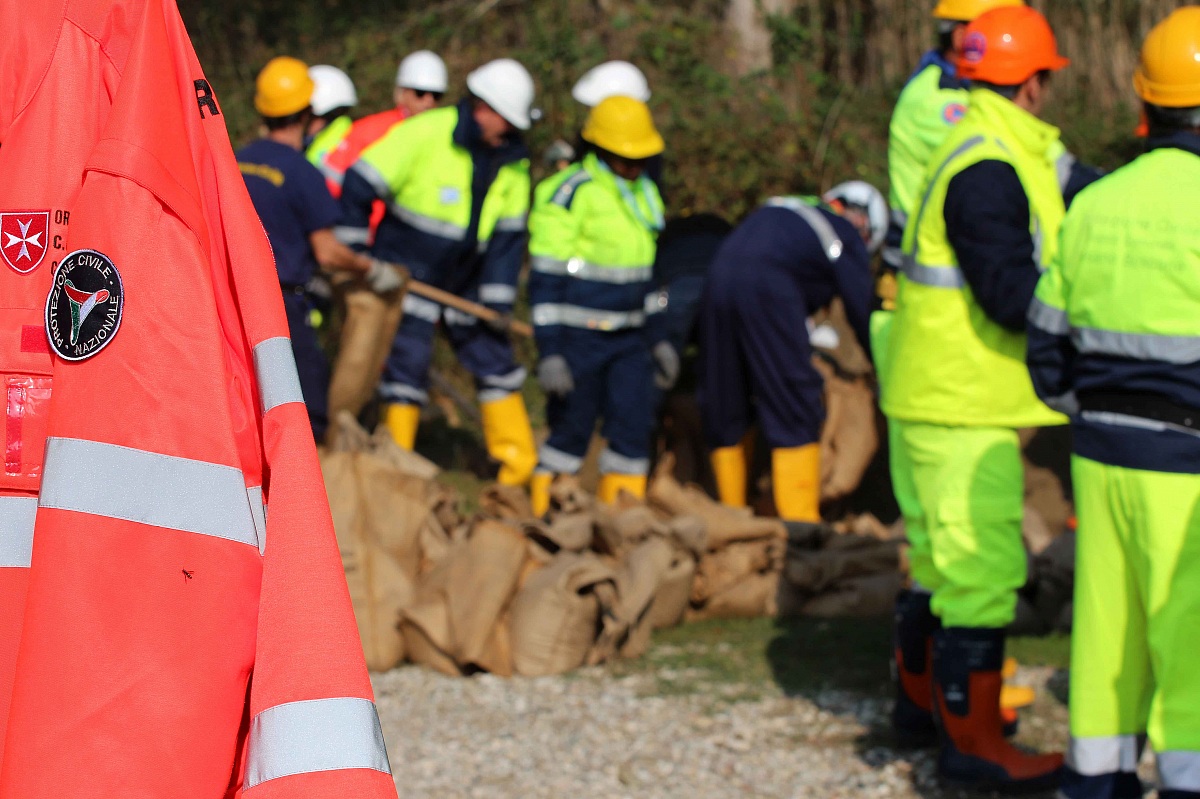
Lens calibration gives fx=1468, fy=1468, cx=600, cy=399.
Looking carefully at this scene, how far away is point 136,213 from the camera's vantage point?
188cm

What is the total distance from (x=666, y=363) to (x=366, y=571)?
262cm

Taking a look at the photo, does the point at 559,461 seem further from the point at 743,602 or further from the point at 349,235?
the point at 743,602

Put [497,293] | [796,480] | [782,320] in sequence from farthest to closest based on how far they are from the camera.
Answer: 1. [497,293]
2. [796,480]
3. [782,320]

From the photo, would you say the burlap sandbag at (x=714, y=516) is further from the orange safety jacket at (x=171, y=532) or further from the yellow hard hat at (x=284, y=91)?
the orange safety jacket at (x=171, y=532)

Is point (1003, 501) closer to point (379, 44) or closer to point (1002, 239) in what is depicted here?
point (1002, 239)

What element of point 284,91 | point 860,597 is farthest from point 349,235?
point 860,597

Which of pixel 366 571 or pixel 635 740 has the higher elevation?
pixel 366 571

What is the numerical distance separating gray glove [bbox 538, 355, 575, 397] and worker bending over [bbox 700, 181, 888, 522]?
0.70 meters

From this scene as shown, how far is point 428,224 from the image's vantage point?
7.76 meters

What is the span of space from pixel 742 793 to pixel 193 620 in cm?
289

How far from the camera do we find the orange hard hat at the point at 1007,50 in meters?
4.26

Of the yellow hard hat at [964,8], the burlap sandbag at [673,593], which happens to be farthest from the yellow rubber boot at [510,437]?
the yellow hard hat at [964,8]

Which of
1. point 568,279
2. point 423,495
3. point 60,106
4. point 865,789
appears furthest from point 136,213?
point 568,279

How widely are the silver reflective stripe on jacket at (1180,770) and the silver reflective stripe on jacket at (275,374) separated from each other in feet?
7.40
